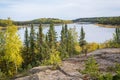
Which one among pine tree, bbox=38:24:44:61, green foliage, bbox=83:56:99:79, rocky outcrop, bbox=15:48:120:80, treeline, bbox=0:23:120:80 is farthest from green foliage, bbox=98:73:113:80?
pine tree, bbox=38:24:44:61

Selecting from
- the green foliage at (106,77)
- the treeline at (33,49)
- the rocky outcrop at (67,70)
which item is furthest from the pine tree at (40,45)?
the green foliage at (106,77)

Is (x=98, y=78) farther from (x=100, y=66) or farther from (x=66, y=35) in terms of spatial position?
(x=66, y=35)

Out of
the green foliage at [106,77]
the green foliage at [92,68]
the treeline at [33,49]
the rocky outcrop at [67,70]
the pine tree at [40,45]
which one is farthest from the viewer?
the pine tree at [40,45]

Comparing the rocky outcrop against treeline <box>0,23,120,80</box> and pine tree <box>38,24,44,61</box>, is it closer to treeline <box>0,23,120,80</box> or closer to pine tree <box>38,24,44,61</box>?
treeline <box>0,23,120,80</box>

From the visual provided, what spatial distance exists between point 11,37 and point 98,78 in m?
33.6

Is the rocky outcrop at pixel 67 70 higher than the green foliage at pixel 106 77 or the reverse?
the reverse

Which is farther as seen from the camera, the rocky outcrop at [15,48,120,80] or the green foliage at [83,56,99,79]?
the rocky outcrop at [15,48,120,80]

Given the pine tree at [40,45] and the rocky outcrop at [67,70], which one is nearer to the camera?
the rocky outcrop at [67,70]

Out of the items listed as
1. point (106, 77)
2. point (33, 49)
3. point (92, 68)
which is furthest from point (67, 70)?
point (33, 49)

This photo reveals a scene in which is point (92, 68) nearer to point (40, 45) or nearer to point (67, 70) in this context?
point (67, 70)

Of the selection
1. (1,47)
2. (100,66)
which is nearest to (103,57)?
(100,66)

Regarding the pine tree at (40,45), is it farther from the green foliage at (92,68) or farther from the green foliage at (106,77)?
the green foliage at (106,77)

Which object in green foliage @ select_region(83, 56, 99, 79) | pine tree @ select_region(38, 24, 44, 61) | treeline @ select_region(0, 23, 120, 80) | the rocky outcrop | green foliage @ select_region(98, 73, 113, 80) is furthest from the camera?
pine tree @ select_region(38, 24, 44, 61)

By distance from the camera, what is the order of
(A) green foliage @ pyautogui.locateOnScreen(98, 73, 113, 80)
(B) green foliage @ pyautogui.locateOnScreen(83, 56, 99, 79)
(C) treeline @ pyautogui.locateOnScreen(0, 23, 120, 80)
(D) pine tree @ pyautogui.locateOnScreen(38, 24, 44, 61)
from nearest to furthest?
1. (A) green foliage @ pyautogui.locateOnScreen(98, 73, 113, 80)
2. (B) green foliage @ pyautogui.locateOnScreen(83, 56, 99, 79)
3. (C) treeline @ pyautogui.locateOnScreen(0, 23, 120, 80)
4. (D) pine tree @ pyautogui.locateOnScreen(38, 24, 44, 61)
